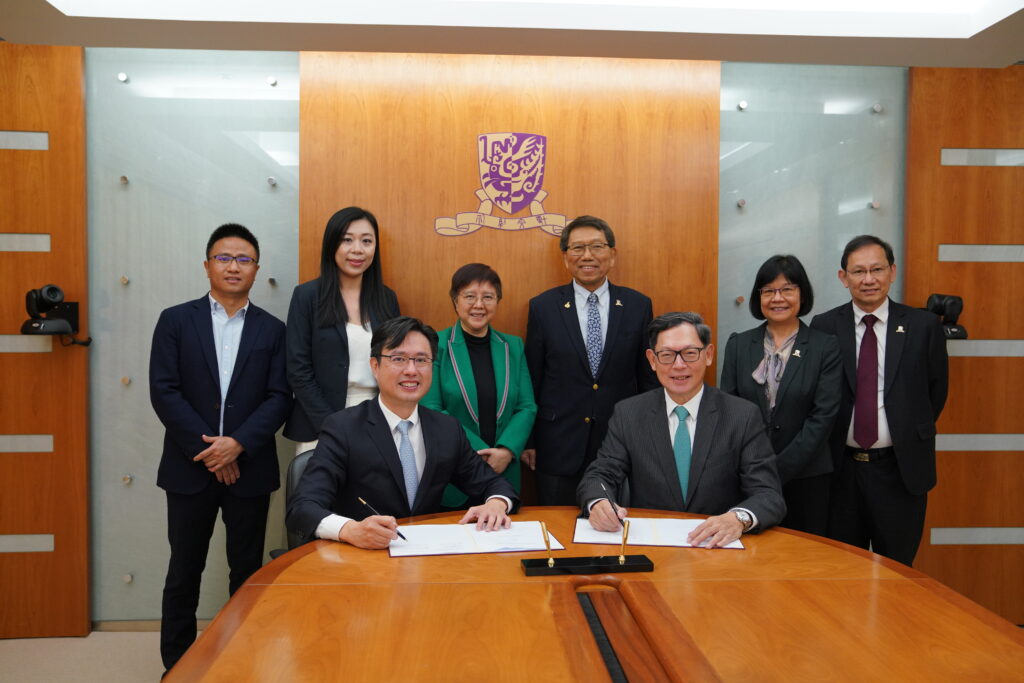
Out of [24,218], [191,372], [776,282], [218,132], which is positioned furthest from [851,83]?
[24,218]

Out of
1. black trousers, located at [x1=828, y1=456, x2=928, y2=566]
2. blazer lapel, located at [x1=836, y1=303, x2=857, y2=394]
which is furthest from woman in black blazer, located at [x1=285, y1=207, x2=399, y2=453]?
black trousers, located at [x1=828, y1=456, x2=928, y2=566]

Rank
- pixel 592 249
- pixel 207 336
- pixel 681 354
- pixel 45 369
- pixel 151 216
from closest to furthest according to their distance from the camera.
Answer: pixel 681 354
pixel 207 336
pixel 592 249
pixel 45 369
pixel 151 216

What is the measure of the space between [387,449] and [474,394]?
36.0 inches

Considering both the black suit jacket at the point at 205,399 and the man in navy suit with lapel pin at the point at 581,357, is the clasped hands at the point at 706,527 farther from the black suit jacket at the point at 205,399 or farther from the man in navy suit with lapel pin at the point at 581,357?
the black suit jacket at the point at 205,399

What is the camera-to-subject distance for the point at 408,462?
2480 millimetres

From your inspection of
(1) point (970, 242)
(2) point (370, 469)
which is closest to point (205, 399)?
(2) point (370, 469)

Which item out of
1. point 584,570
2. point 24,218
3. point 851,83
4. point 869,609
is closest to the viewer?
point 869,609

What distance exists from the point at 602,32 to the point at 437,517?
2.26 meters

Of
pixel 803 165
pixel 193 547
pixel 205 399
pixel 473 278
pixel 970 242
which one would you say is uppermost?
pixel 803 165

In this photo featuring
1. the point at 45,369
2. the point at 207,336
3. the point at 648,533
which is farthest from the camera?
the point at 45,369

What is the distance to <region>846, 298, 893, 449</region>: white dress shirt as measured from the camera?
127 inches

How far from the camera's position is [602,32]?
10.7 feet

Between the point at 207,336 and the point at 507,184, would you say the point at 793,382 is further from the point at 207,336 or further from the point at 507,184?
the point at 207,336

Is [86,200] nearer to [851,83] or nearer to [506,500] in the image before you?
[506,500]
